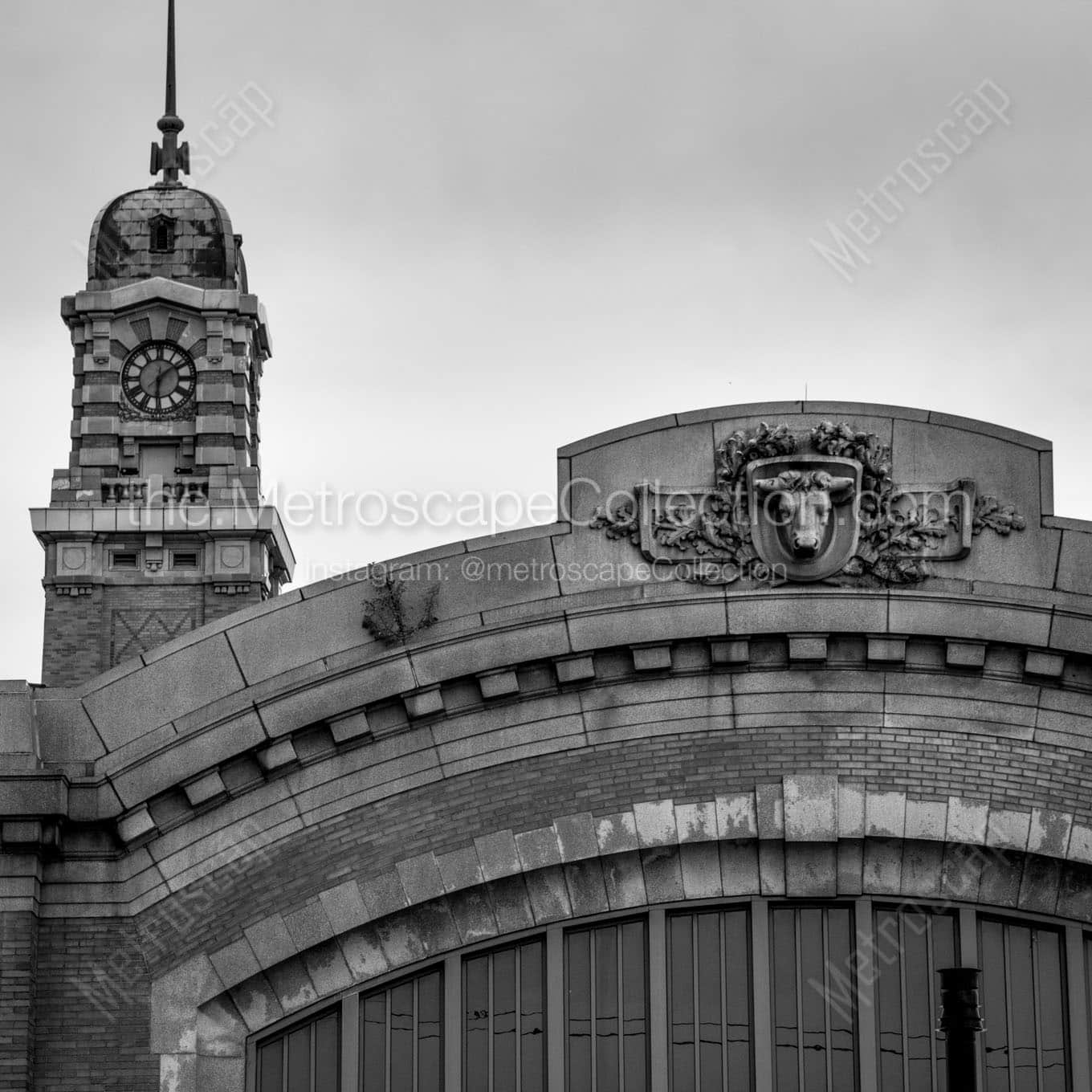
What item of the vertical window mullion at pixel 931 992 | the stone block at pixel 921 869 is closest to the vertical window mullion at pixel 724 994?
the stone block at pixel 921 869

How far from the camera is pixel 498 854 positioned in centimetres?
2141

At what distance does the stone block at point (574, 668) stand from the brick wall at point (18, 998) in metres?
5.01

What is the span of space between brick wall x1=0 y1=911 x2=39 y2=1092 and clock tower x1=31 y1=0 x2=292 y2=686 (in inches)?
1611

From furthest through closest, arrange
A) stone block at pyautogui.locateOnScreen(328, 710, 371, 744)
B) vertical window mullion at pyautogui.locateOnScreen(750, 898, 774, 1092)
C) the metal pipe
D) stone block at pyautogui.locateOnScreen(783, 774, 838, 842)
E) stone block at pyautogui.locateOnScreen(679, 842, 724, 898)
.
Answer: stone block at pyautogui.locateOnScreen(328, 710, 371, 744) < stone block at pyautogui.locateOnScreen(679, 842, 724, 898) < stone block at pyautogui.locateOnScreen(783, 774, 838, 842) < vertical window mullion at pyautogui.locateOnScreen(750, 898, 774, 1092) < the metal pipe

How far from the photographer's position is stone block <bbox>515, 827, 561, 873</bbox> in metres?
21.4

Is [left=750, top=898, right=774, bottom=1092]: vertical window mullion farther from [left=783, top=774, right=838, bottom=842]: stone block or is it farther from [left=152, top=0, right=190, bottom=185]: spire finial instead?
[left=152, top=0, right=190, bottom=185]: spire finial

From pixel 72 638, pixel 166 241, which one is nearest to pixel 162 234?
pixel 166 241

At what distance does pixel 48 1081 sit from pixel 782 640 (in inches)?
290

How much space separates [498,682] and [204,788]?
2734mm

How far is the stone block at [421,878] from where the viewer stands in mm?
21312

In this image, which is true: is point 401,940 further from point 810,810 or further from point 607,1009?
point 810,810

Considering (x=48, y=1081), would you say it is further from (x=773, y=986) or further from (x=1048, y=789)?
(x=1048, y=789)

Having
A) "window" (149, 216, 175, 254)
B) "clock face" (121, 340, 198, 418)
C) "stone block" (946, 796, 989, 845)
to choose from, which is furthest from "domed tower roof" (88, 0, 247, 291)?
"stone block" (946, 796, 989, 845)

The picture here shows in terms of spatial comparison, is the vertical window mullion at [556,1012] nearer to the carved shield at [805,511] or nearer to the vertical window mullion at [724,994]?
the vertical window mullion at [724,994]
